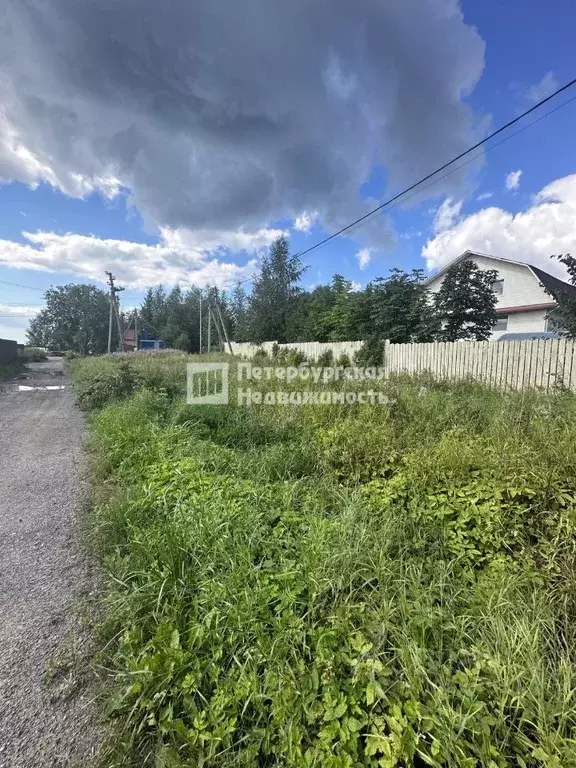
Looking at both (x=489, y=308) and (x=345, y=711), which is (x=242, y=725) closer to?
(x=345, y=711)

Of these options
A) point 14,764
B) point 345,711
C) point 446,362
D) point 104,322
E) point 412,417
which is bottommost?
point 14,764

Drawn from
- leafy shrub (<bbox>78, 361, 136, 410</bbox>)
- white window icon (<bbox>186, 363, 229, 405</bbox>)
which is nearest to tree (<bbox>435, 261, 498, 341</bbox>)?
white window icon (<bbox>186, 363, 229, 405</bbox>)

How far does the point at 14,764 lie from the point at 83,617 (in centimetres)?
65

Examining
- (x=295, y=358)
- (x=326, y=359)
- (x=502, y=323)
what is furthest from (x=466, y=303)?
(x=502, y=323)

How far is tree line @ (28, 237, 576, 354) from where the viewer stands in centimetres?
1083

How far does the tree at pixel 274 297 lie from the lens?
2559 centimetres

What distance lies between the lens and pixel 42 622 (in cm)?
187

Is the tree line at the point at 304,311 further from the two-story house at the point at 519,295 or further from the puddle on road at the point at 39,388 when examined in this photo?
the puddle on road at the point at 39,388

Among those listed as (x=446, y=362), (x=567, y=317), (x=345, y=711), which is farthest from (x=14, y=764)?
(x=446, y=362)

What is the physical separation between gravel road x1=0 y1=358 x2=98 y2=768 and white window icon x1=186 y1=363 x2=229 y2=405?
240 cm

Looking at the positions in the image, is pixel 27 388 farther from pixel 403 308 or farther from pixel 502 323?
pixel 502 323

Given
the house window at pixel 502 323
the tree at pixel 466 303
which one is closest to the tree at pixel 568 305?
the tree at pixel 466 303

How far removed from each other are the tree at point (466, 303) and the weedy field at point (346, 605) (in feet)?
26.8

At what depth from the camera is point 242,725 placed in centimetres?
130
